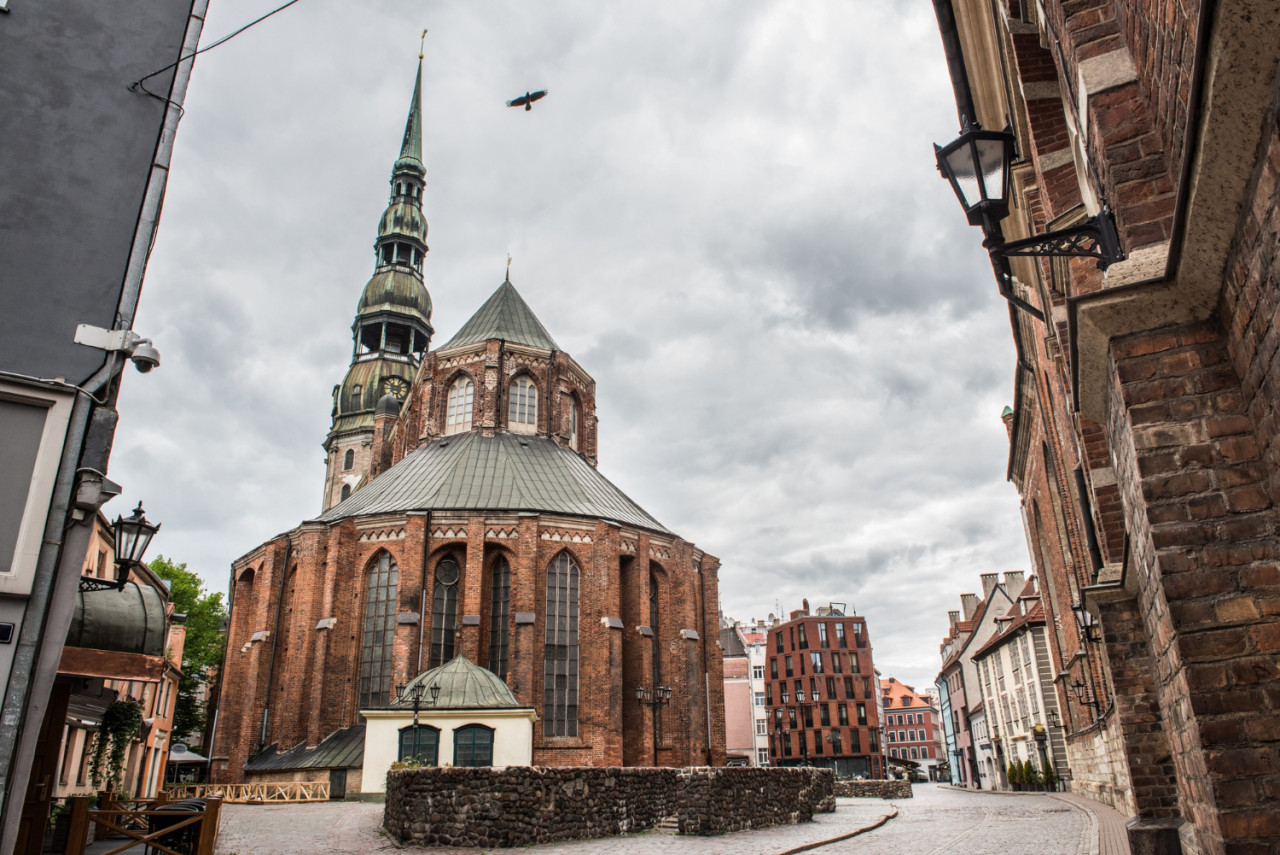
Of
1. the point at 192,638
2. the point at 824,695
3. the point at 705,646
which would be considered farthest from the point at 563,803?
the point at 824,695

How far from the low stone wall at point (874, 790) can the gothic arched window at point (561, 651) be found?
19.1 metres

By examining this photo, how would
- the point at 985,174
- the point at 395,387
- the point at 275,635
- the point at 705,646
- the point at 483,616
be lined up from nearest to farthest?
the point at 985,174 < the point at 483,616 < the point at 275,635 < the point at 705,646 < the point at 395,387

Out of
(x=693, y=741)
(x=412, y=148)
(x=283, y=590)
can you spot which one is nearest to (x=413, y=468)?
(x=283, y=590)

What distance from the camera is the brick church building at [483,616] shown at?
2916cm

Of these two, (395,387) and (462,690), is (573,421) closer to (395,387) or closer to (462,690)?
(395,387)

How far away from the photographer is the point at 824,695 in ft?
251

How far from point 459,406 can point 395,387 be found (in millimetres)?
15625

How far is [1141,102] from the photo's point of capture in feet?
14.8

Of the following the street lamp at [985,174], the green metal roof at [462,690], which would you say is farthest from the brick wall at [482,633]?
the street lamp at [985,174]

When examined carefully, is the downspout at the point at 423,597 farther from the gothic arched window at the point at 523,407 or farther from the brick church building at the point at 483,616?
the gothic arched window at the point at 523,407

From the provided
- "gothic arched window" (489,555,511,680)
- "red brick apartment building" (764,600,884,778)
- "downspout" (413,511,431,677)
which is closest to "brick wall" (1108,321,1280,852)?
"downspout" (413,511,431,677)

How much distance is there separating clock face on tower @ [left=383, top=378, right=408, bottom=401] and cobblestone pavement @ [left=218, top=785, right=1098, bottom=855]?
3386cm

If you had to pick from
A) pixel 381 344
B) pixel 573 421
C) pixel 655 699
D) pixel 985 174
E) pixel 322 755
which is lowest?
pixel 322 755

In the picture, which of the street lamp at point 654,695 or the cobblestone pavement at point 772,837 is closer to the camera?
the cobblestone pavement at point 772,837
